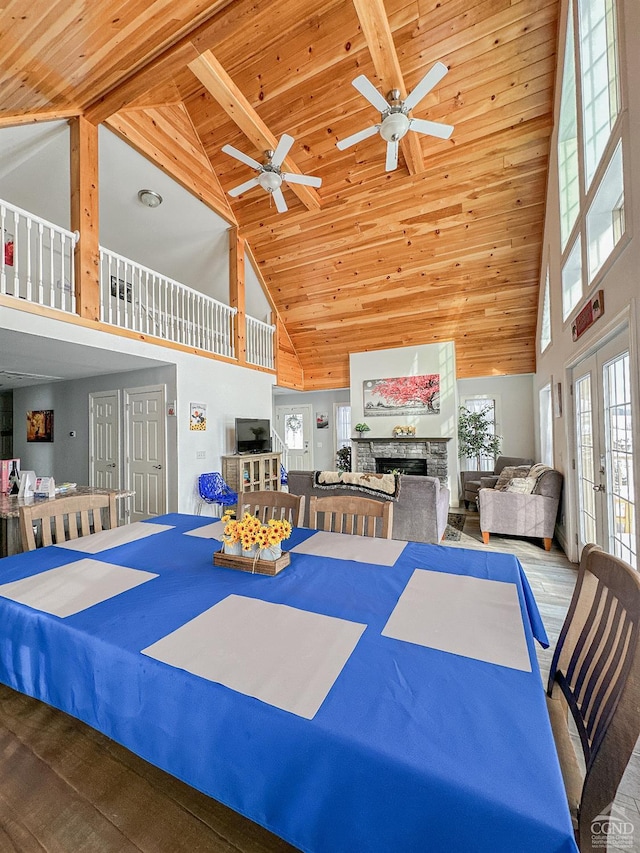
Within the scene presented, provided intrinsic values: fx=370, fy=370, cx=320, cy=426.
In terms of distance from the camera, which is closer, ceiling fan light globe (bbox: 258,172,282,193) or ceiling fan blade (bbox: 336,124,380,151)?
ceiling fan blade (bbox: 336,124,380,151)

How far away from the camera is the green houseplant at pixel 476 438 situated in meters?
7.09

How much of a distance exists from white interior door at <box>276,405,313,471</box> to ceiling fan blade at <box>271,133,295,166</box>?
580 cm

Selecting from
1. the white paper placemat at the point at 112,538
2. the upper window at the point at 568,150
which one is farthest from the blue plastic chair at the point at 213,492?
the upper window at the point at 568,150

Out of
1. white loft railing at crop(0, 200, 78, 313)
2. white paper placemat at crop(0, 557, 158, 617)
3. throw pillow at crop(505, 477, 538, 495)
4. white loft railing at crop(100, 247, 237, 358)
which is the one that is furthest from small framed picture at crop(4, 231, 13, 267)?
throw pillow at crop(505, 477, 538, 495)

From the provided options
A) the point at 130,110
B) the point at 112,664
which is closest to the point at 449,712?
the point at 112,664

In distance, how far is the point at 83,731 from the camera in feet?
5.13

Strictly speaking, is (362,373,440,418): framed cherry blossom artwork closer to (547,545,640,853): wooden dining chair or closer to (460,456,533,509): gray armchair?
(460,456,533,509): gray armchair

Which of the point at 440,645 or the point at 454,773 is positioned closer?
the point at 454,773

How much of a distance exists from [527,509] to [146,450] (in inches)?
194

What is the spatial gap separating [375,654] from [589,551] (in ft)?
2.44

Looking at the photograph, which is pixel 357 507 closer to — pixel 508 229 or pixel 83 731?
pixel 83 731

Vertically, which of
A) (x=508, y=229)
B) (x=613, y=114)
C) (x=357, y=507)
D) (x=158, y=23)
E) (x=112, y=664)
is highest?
(x=158, y=23)

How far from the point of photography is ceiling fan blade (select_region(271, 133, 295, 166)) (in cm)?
348

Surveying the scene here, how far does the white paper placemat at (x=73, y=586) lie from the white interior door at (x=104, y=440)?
4191 millimetres
